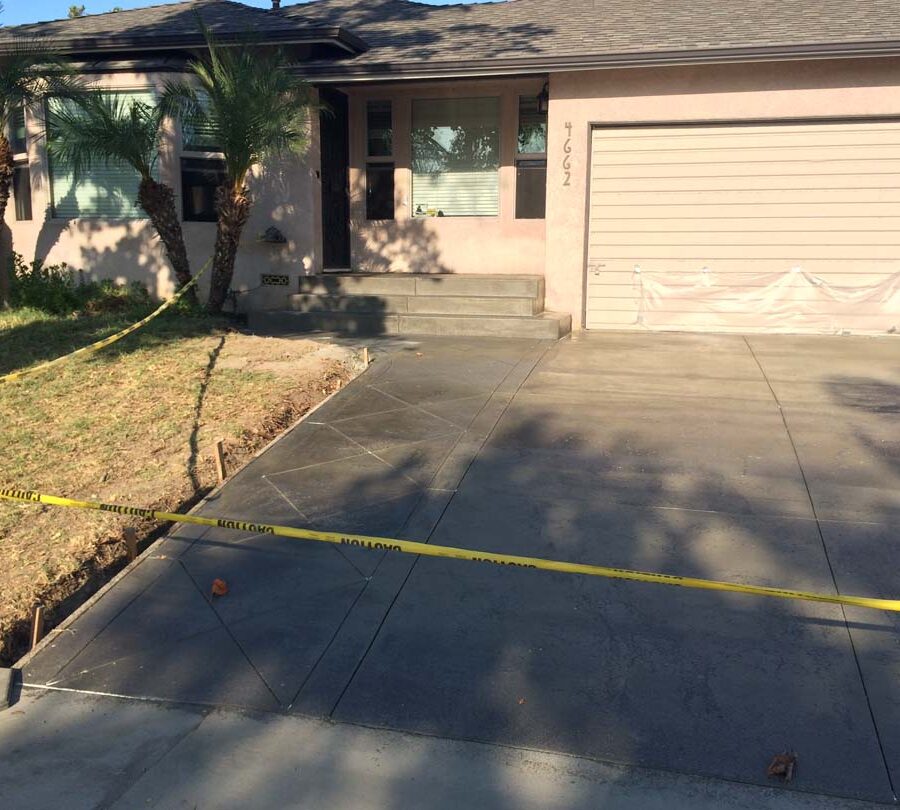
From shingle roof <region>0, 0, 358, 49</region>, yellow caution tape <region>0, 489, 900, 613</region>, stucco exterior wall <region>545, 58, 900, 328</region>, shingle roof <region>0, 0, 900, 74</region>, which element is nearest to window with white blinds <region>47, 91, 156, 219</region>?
shingle roof <region>0, 0, 358, 49</region>

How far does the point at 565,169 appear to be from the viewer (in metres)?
11.6

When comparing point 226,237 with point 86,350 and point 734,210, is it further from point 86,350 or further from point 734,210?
point 734,210

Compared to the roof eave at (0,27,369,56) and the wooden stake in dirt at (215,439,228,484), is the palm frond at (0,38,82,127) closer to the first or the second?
the roof eave at (0,27,369,56)

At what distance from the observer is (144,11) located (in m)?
14.9

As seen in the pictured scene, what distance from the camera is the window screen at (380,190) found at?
13758 mm

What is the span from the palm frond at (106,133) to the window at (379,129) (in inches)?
129

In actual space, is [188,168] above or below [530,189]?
above

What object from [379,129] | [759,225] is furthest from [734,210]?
[379,129]

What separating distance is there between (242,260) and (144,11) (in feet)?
18.2

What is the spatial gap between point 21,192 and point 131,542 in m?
10.5

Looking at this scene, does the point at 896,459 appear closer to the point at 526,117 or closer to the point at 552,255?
the point at 552,255

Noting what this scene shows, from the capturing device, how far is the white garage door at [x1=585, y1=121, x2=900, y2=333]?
11.0 metres

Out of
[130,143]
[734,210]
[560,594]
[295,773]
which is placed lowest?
[295,773]

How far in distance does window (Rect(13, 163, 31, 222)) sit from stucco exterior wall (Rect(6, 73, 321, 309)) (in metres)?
0.42
